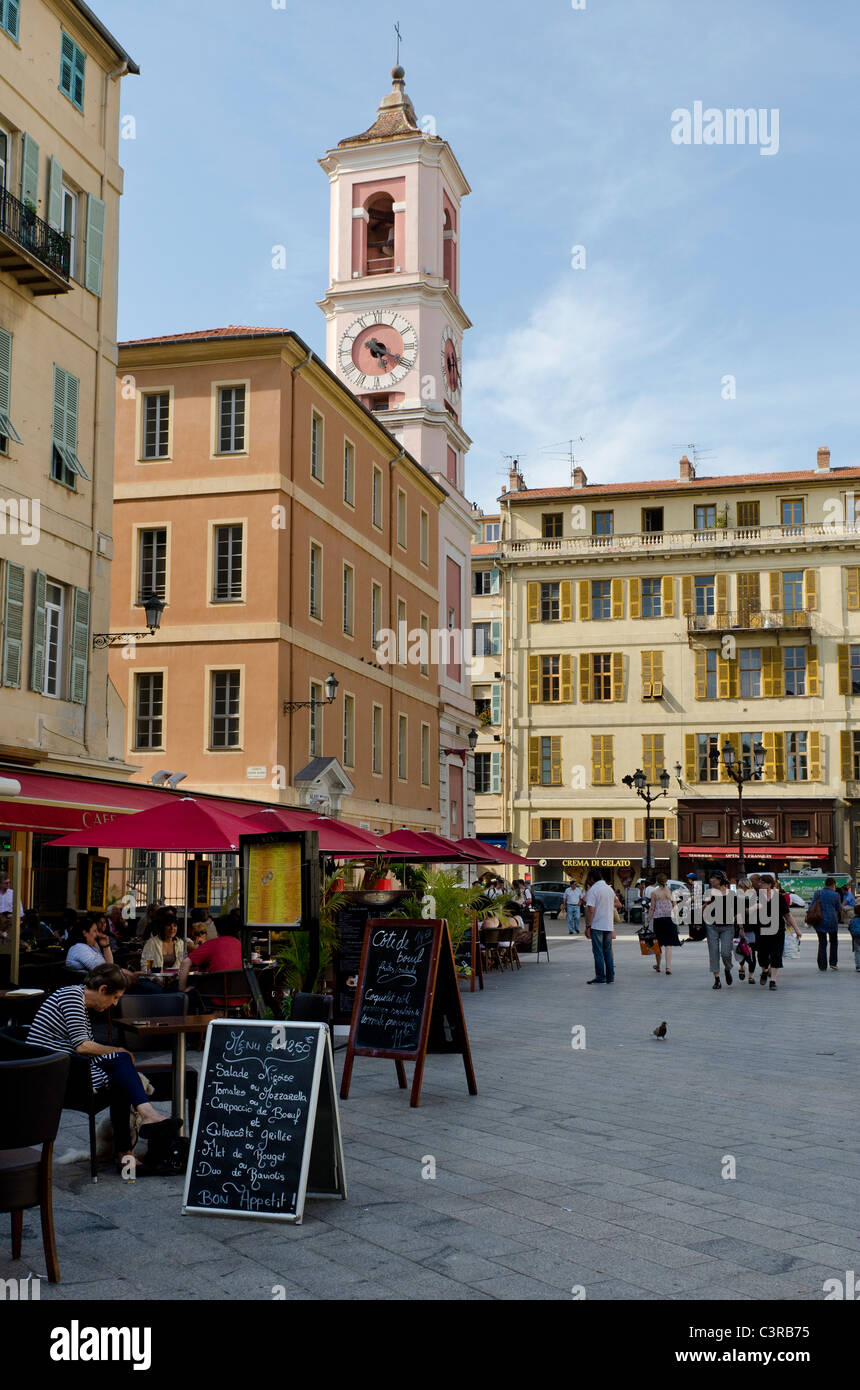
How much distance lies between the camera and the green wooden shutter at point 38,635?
64.2 ft

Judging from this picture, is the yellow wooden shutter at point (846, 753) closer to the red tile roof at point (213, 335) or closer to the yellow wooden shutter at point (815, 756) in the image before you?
the yellow wooden shutter at point (815, 756)

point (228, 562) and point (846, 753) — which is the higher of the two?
point (228, 562)

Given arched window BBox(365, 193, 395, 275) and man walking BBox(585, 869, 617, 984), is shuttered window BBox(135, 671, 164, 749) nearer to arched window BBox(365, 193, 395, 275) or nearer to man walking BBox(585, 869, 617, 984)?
man walking BBox(585, 869, 617, 984)

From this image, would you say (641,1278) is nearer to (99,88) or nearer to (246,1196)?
(246,1196)

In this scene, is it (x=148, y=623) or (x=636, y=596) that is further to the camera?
(x=636, y=596)

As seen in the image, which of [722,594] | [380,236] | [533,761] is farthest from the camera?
[533,761]

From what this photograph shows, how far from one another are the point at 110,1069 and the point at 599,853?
160 ft

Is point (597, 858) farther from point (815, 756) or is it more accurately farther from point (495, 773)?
point (815, 756)

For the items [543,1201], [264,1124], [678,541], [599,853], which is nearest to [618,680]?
[678,541]

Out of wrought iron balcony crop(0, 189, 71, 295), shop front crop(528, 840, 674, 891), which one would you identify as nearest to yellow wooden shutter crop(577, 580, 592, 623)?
shop front crop(528, 840, 674, 891)

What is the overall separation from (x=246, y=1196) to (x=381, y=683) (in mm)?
29548

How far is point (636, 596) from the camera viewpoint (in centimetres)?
5797

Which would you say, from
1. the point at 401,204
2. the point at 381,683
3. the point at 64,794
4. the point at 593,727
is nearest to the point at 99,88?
the point at 64,794

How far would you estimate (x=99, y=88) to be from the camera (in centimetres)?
2214
